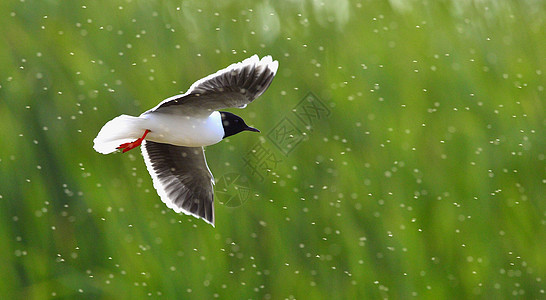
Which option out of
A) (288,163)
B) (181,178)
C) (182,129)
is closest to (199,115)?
(182,129)

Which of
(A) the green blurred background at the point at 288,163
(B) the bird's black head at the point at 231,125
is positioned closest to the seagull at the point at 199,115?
(B) the bird's black head at the point at 231,125

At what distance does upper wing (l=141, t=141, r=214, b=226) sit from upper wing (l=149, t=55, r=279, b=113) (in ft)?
1.75

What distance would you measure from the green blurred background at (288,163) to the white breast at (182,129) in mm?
814

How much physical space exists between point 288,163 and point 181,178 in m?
0.51

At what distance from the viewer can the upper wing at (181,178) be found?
2.46m

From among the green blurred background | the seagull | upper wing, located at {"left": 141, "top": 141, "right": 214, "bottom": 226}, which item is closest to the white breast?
the seagull

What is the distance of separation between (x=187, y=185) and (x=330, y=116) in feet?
2.39

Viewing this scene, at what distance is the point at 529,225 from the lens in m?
2.93

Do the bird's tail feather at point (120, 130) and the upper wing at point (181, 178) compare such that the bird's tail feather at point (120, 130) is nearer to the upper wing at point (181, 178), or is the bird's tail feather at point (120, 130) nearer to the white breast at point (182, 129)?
the white breast at point (182, 129)

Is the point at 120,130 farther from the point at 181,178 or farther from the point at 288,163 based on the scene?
the point at 288,163

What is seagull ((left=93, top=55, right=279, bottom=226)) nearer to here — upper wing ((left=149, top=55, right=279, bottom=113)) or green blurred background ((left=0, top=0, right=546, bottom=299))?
upper wing ((left=149, top=55, right=279, bottom=113))

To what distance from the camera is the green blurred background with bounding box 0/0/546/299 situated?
2725mm

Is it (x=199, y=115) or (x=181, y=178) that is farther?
(x=181, y=178)

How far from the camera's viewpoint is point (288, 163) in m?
2.85
